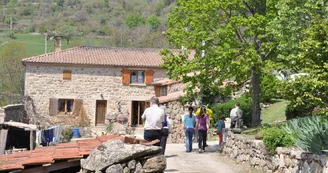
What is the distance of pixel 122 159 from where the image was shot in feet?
30.5

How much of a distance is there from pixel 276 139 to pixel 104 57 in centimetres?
3157

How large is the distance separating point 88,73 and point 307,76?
32.0 m

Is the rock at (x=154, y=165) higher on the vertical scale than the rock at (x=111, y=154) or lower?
lower

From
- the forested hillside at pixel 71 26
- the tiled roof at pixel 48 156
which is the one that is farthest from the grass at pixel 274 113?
the forested hillside at pixel 71 26

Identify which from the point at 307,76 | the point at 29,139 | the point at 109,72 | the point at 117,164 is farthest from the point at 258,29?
the point at 109,72

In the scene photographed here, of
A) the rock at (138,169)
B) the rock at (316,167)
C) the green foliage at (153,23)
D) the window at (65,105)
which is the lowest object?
the rock at (316,167)

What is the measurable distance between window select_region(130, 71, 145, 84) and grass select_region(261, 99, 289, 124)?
14004 mm

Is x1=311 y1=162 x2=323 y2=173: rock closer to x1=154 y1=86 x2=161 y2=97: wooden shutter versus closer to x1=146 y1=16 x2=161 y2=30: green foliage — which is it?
x1=154 y1=86 x2=161 y2=97: wooden shutter

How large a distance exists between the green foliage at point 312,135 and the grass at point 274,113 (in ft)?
35.0

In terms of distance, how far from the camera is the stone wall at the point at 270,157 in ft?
42.2

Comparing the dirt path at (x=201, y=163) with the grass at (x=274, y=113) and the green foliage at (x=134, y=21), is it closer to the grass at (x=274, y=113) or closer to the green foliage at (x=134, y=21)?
the grass at (x=274, y=113)

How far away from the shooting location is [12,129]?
74.5 ft

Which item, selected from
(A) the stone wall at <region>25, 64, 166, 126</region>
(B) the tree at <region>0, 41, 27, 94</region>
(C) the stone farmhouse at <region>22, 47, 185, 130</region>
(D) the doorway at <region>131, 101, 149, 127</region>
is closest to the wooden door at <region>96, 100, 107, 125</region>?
(C) the stone farmhouse at <region>22, 47, 185, 130</region>

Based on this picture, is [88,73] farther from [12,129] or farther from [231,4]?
[231,4]
